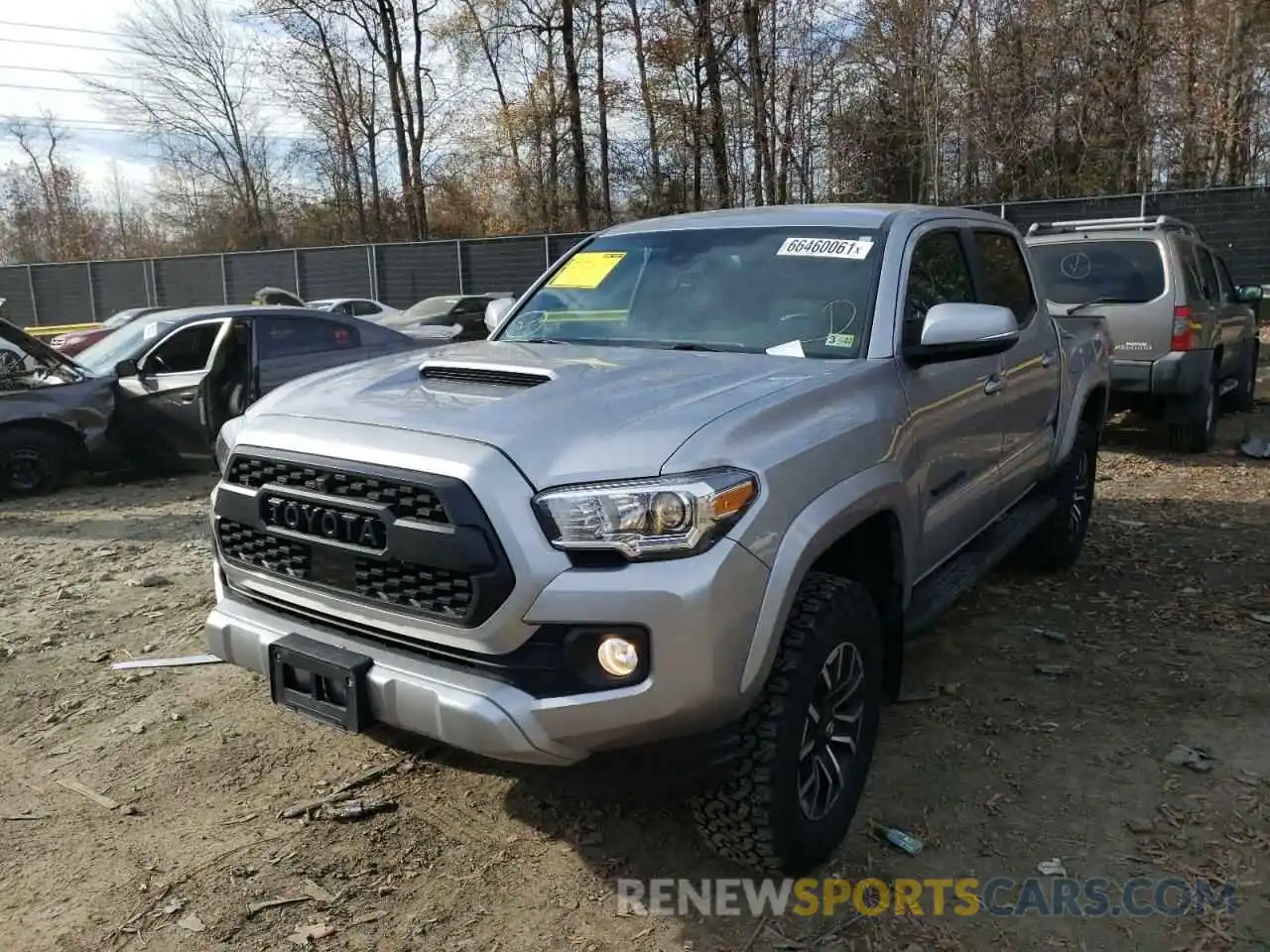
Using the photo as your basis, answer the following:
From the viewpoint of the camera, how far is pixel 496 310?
4.46 m

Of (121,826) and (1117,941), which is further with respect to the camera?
(121,826)

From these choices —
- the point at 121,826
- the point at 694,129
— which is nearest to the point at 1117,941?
the point at 121,826

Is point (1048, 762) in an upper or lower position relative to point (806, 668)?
lower

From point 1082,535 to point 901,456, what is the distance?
115 inches

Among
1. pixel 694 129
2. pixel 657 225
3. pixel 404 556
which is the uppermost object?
pixel 694 129

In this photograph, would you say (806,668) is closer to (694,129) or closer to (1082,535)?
(1082,535)

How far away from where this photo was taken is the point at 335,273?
27.7 m

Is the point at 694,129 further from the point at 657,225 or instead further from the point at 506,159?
the point at 657,225

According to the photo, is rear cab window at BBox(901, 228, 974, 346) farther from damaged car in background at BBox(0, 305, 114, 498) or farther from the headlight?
damaged car in background at BBox(0, 305, 114, 498)

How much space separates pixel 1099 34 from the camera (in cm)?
2197

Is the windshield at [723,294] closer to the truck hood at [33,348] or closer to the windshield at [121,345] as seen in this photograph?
the truck hood at [33,348]

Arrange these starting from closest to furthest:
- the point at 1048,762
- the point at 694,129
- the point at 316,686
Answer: the point at 316,686 → the point at 1048,762 → the point at 694,129

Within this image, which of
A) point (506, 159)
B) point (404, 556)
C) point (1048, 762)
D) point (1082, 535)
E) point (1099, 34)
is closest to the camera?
point (404, 556)

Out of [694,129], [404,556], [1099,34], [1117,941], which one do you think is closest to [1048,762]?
[1117,941]
